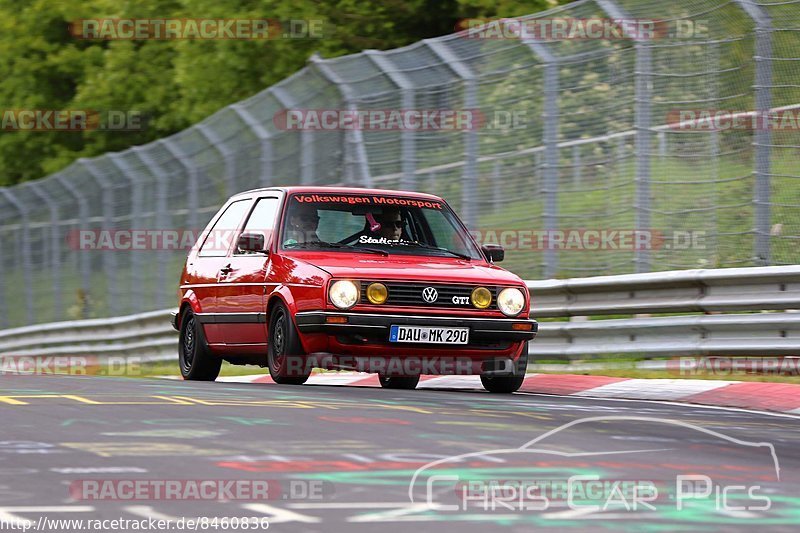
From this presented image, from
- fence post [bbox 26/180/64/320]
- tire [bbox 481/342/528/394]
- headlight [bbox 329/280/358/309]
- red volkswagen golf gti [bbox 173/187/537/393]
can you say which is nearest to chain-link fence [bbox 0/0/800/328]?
red volkswagen golf gti [bbox 173/187/537/393]

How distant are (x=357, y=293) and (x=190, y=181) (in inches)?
421

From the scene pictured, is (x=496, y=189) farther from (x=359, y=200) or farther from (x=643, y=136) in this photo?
(x=359, y=200)

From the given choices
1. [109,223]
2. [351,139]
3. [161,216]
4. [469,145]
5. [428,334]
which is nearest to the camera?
[428,334]

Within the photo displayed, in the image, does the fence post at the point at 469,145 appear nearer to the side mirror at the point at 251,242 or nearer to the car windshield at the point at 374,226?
the car windshield at the point at 374,226

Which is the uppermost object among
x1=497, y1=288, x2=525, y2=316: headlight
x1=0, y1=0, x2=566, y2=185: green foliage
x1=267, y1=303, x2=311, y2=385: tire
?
x1=0, y1=0, x2=566, y2=185: green foliage

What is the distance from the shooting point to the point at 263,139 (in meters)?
19.8

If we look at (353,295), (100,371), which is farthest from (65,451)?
(100,371)

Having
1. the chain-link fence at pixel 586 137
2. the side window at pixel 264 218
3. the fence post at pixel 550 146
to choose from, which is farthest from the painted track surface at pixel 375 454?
the fence post at pixel 550 146

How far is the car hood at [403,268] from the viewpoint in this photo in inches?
461

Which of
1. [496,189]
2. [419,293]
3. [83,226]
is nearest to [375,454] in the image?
[419,293]

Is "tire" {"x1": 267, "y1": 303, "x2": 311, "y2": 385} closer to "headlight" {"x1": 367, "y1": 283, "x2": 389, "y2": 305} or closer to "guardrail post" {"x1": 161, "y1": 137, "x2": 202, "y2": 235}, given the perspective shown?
"headlight" {"x1": 367, "y1": 283, "x2": 389, "y2": 305}

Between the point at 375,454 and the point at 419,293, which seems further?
the point at 419,293

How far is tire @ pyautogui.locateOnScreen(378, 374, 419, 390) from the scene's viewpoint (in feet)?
44.7

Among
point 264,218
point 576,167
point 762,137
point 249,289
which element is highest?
point 762,137
